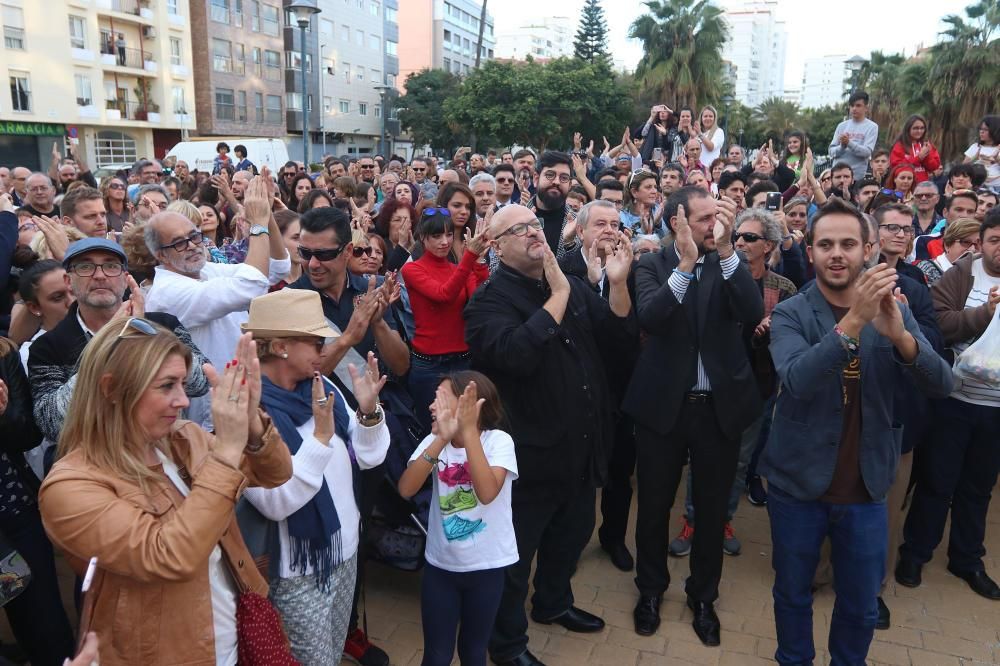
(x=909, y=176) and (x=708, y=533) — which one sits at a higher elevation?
(x=909, y=176)

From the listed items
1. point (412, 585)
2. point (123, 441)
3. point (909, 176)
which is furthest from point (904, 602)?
point (909, 176)

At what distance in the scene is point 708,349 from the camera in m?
3.65

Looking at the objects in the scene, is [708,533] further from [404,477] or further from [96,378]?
[96,378]

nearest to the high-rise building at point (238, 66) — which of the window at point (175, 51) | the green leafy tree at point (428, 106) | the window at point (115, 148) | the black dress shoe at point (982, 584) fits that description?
the window at point (175, 51)

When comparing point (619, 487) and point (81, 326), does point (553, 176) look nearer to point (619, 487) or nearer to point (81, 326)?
point (619, 487)

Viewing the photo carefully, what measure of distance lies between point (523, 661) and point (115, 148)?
39.5 m

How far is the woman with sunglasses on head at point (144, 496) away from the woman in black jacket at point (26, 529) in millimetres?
916

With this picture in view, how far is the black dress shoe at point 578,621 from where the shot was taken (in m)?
3.82

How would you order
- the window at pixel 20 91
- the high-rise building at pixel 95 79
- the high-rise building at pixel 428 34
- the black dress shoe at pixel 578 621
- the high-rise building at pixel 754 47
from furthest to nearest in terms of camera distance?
the high-rise building at pixel 754 47 → the high-rise building at pixel 428 34 → the high-rise building at pixel 95 79 → the window at pixel 20 91 → the black dress shoe at pixel 578 621

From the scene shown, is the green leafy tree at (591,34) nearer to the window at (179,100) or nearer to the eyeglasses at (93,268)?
the window at (179,100)

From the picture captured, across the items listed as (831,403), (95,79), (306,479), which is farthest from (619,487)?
(95,79)

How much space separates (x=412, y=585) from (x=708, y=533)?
1.79 meters

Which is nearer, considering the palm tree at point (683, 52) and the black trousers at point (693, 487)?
the black trousers at point (693, 487)

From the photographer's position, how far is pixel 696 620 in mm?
3820
